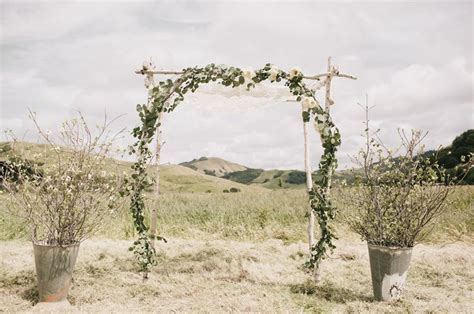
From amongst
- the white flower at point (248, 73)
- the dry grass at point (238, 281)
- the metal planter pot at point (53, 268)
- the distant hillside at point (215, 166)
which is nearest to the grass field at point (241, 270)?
the dry grass at point (238, 281)

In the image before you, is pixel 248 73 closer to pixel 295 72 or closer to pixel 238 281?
pixel 295 72

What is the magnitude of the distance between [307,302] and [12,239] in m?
6.82

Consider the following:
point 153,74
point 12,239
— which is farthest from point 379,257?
point 12,239

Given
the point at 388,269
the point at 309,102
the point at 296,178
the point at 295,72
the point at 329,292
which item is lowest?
the point at 329,292

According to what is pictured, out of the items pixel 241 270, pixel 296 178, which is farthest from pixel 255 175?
pixel 241 270

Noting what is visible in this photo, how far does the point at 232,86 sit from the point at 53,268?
123 inches

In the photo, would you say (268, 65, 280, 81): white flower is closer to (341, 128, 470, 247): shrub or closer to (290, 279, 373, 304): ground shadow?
(341, 128, 470, 247): shrub

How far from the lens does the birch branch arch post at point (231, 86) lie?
16.6 ft

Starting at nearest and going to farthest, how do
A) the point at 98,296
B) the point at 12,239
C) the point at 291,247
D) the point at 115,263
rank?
1. the point at 98,296
2. the point at 115,263
3. the point at 291,247
4. the point at 12,239

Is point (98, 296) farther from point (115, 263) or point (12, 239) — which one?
point (12, 239)

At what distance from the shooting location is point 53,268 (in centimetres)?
439

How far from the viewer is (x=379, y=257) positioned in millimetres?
4473

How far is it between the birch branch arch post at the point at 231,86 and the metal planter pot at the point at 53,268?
1.04 metres

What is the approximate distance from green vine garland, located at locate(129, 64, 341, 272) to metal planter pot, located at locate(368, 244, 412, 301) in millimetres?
Answer: 680
